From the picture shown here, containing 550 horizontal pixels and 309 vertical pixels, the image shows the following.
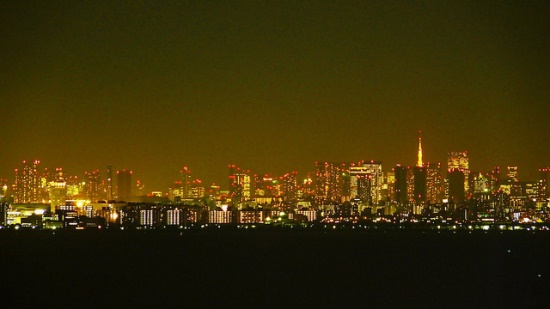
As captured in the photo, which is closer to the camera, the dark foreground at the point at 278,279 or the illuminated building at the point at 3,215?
the dark foreground at the point at 278,279

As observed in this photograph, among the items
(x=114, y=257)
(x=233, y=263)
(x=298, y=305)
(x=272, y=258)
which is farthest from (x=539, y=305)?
(x=114, y=257)

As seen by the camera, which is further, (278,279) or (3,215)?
(3,215)

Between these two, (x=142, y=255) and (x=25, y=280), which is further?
(x=142, y=255)

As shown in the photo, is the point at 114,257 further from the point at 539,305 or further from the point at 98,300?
the point at 539,305

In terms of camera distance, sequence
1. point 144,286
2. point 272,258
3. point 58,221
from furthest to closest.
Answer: point 58,221 → point 272,258 → point 144,286

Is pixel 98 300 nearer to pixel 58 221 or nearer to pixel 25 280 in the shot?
pixel 25 280

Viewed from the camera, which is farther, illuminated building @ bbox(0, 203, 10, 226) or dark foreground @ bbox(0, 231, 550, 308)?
illuminated building @ bbox(0, 203, 10, 226)

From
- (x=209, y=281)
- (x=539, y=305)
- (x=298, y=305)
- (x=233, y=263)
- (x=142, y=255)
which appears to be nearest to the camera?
(x=539, y=305)
